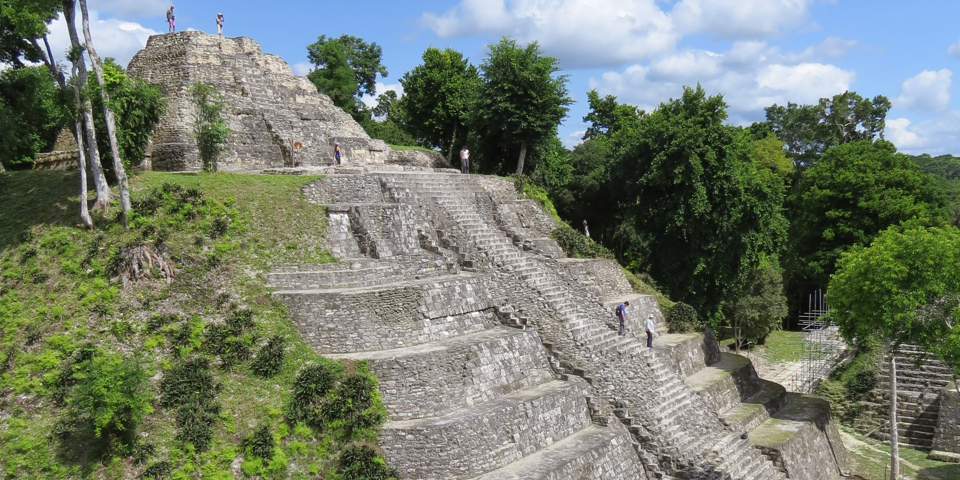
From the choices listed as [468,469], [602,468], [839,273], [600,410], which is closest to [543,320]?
[600,410]

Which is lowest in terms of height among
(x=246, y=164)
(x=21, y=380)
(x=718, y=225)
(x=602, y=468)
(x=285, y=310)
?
(x=602, y=468)

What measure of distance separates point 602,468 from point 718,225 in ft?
46.3

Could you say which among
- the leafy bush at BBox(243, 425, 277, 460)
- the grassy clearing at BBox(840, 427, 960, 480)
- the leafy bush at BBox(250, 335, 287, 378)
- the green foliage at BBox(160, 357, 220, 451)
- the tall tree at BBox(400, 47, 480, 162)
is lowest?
the grassy clearing at BBox(840, 427, 960, 480)

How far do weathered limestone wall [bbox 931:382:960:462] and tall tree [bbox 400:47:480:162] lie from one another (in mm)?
23825

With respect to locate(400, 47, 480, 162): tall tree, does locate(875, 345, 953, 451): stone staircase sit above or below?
below

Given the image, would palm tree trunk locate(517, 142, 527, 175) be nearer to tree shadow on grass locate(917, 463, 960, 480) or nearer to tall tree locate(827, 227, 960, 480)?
tall tree locate(827, 227, 960, 480)

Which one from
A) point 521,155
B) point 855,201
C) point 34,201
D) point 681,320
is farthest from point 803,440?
point 34,201

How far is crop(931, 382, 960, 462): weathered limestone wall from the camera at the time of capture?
68.5 feet

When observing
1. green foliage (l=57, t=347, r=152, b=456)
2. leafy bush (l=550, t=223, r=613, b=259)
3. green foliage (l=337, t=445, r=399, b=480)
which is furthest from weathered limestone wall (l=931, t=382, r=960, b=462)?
green foliage (l=57, t=347, r=152, b=456)

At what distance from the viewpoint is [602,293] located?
21.5m

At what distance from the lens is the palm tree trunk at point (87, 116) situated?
51.7 feet

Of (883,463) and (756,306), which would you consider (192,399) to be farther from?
(756,306)

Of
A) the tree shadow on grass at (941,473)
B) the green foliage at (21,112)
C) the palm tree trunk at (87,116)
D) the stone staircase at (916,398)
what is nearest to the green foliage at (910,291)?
the tree shadow on grass at (941,473)

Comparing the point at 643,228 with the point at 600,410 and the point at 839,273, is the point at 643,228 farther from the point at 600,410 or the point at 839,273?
the point at 600,410
